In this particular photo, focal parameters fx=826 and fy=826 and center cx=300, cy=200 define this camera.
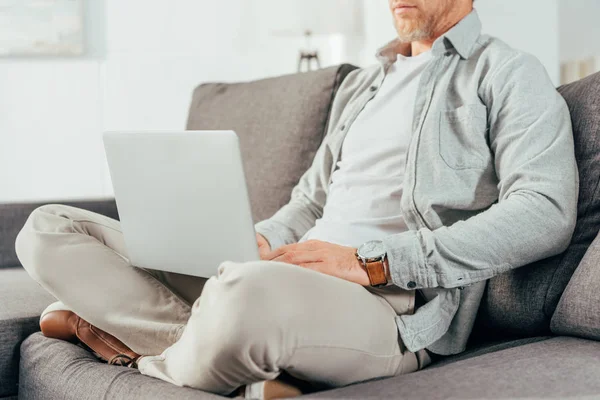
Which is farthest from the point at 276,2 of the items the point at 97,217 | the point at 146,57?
the point at 97,217

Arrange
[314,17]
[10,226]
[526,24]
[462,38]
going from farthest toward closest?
[314,17], [526,24], [10,226], [462,38]

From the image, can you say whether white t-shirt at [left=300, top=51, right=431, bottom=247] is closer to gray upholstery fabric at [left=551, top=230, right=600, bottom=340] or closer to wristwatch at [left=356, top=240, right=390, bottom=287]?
wristwatch at [left=356, top=240, right=390, bottom=287]

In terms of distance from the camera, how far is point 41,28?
3639mm

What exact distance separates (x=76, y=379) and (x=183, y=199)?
367 millimetres

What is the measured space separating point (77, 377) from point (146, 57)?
2579 millimetres

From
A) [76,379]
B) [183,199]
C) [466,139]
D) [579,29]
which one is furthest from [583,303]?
[579,29]

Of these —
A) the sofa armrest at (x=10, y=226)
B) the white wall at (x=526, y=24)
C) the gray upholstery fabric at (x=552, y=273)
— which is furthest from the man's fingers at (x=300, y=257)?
the white wall at (x=526, y=24)

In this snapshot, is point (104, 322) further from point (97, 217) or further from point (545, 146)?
point (545, 146)

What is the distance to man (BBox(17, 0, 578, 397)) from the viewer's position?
3.53 feet

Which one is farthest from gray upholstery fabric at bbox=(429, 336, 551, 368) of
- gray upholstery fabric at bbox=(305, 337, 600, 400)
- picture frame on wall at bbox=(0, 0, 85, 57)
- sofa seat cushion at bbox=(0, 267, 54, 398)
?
picture frame on wall at bbox=(0, 0, 85, 57)

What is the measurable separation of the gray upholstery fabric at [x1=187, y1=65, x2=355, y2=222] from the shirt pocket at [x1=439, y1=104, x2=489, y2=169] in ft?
2.22

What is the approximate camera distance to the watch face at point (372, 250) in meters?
1.28

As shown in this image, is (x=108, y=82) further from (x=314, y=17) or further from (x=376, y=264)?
(x=376, y=264)

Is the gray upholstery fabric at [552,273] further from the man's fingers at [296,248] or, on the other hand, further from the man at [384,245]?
the man's fingers at [296,248]
